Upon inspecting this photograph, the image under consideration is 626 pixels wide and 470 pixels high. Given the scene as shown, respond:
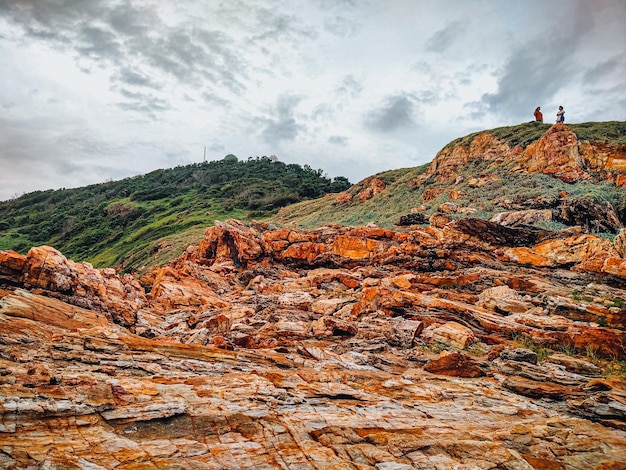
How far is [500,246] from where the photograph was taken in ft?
75.0

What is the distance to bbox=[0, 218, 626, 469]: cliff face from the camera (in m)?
5.73

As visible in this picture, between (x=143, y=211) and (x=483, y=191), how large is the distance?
277 feet

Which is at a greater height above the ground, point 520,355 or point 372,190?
point 372,190

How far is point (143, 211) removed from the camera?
92750mm

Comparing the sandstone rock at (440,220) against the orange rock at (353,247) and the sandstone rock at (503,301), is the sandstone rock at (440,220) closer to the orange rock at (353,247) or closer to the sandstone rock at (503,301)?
the orange rock at (353,247)

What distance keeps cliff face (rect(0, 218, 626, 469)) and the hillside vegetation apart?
113 feet

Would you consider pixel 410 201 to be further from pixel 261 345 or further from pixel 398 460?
pixel 398 460

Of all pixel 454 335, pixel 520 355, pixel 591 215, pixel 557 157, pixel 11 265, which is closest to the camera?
pixel 520 355

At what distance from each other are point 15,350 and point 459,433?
9.59 metres

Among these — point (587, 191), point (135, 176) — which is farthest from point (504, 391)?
point (135, 176)

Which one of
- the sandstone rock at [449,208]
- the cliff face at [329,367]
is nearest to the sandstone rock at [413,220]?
the sandstone rock at [449,208]

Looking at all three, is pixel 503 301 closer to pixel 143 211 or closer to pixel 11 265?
pixel 11 265

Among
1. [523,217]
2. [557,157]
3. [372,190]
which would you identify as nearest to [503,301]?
[523,217]

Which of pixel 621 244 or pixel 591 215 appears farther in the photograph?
pixel 591 215
